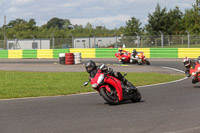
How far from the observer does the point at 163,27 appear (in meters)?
53.3

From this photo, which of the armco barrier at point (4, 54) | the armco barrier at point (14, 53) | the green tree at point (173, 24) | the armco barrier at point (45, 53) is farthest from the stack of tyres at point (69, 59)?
the green tree at point (173, 24)

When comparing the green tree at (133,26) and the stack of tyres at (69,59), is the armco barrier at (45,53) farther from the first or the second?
the green tree at (133,26)

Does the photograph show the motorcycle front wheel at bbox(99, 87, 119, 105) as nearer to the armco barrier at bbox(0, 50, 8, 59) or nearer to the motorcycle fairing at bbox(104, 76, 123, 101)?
the motorcycle fairing at bbox(104, 76, 123, 101)

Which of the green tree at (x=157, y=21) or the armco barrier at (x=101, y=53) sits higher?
the green tree at (x=157, y=21)

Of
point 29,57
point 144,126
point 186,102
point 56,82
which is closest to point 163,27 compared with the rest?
point 29,57

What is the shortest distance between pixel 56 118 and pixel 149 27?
46937mm

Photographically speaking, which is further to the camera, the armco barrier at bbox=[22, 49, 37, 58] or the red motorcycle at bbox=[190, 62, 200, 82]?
the armco barrier at bbox=[22, 49, 37, 58]

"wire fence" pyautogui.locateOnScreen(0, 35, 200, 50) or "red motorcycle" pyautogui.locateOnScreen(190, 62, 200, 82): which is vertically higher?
"wire fence" pyautogui.locateOnScreen(0, 35, 200, 50)

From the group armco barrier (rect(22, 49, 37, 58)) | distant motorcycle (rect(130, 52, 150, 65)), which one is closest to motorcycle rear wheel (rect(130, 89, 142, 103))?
distant motorcycle (rect(130, 52, 150, 65))

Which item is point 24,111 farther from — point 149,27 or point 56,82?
point 149,27

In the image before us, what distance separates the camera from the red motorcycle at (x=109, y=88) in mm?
8922

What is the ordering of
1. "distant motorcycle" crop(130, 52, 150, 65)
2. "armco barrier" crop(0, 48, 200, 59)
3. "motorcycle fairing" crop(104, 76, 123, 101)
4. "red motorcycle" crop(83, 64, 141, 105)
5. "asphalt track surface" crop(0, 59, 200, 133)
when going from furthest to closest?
"armco barrier" crop(0, 48, 200, 59) < "distant motorcycle" crop(130, 52, 150, 65) < "motorcycle fairing" crop(104, 76, 123, 101) < "red motorcycle" crop(83, 64, 141, 105) < "asphalt track surface" crop(0, 59, 200, 133)

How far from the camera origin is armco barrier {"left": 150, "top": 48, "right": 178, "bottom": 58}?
107 feet

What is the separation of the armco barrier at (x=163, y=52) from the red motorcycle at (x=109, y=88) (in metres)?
23.8
